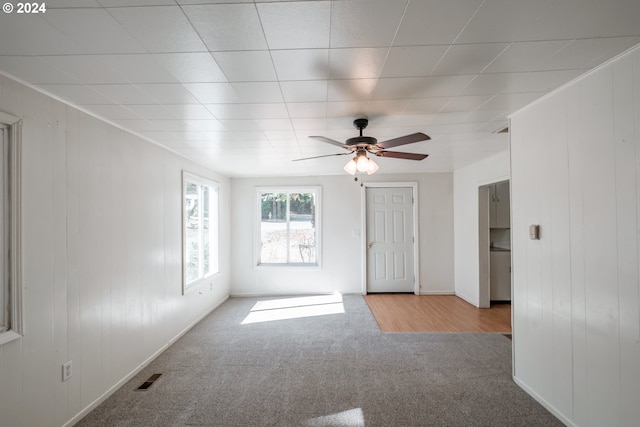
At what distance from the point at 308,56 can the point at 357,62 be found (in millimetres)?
273

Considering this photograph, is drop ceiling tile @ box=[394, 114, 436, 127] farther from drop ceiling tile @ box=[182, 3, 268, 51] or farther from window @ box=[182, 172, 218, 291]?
window @ box=[182, 172, 218, 291]

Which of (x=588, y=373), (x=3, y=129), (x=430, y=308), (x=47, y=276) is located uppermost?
(x=3, y=129)

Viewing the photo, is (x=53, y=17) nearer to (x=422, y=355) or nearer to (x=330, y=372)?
(x=330, y=372)

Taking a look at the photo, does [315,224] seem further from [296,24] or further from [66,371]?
[296,24]

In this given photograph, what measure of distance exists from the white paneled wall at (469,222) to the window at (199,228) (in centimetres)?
417

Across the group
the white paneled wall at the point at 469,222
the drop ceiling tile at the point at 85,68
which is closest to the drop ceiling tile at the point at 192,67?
the drop ceiling tile at the point at 85,68

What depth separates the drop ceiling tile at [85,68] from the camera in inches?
58.1

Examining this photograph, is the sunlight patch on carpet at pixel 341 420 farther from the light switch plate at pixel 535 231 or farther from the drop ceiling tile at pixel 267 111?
the drop ceiling tile at pixel 267 111

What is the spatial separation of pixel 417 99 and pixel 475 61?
503 mm

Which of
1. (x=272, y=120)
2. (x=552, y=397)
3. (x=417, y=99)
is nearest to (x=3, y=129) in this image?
(x=272, y=120)

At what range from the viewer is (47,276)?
6.01 ft

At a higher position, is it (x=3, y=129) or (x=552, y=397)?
(x=3, y=129)

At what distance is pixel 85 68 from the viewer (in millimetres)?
1574

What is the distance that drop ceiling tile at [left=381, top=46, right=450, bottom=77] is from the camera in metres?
1.46
